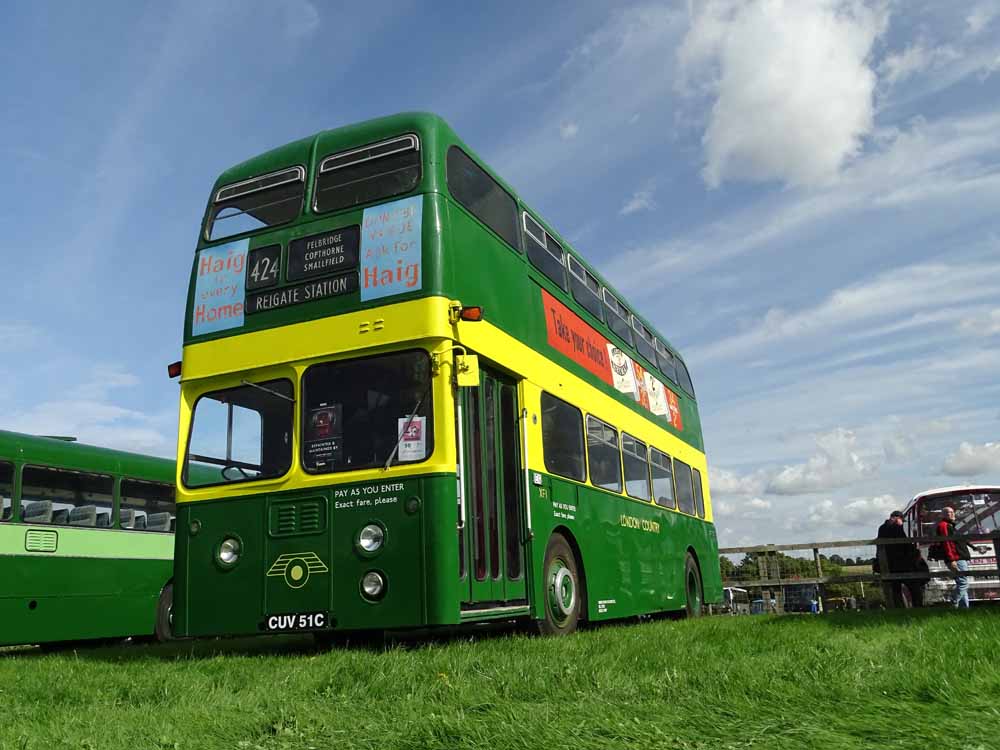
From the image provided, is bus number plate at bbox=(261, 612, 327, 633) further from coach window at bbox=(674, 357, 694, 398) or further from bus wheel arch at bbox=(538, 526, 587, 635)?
coach window at bbox=(674, 357, 694, 398)

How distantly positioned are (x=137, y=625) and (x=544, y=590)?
8218mm

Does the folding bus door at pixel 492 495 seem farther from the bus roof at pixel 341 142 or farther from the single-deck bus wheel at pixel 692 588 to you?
the single-deck bus wheel at pixel 692 588

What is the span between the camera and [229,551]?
8.47 meters

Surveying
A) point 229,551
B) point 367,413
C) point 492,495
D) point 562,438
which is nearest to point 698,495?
point 562,438

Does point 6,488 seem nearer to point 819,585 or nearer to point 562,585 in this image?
point 562,585

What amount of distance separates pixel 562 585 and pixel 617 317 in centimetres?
527

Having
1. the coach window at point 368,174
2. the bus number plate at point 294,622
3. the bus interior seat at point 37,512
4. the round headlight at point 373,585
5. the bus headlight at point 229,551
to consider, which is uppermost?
the coach window at point 368,174

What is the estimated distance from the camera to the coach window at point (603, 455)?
11288mm

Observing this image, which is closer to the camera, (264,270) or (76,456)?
(264,270)

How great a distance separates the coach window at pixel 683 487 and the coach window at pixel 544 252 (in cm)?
514

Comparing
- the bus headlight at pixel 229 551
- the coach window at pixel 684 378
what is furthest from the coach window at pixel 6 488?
the coach window at pixel 684 378

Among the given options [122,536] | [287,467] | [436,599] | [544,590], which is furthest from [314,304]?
[122,536]

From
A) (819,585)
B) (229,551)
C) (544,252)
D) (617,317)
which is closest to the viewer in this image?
(229,551)

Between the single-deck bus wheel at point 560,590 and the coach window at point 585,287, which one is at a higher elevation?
the coach window at point 585,287
